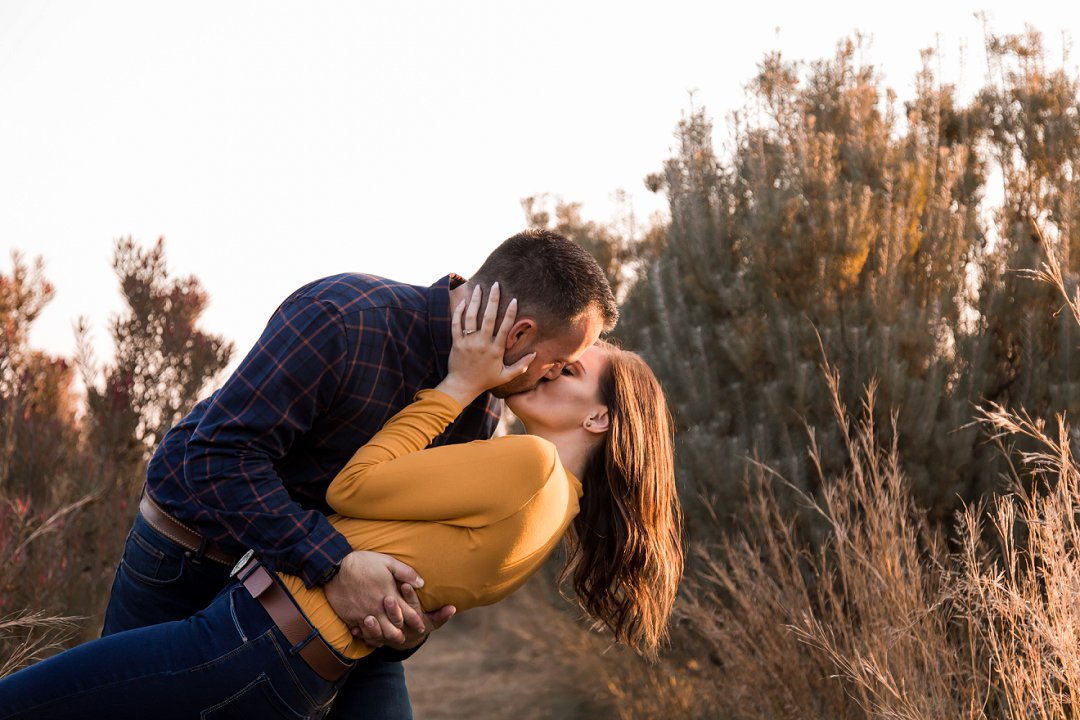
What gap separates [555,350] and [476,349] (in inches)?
9.9

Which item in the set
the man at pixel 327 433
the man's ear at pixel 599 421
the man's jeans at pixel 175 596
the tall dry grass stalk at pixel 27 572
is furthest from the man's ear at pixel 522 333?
the tall dry grass stalk at pixel 27 572

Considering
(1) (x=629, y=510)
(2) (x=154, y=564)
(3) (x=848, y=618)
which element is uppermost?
(2) (x=154, y=564)

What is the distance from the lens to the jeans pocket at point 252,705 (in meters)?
2.38

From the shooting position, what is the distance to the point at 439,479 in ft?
8.27

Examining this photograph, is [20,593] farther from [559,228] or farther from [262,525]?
[559,228]

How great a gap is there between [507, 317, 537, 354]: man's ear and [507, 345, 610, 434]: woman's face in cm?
30

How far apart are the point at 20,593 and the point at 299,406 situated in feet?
9.25

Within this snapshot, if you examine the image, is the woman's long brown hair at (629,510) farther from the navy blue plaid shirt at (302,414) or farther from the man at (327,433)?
the navy blue plaid shirt at (302,414)

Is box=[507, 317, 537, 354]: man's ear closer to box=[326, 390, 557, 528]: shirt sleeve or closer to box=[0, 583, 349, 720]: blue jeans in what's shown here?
box=[326, 390, 557, 528]: shirt sleeve

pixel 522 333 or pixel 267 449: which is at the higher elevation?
pixel 522 333

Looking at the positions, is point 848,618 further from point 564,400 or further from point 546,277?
point 546,277

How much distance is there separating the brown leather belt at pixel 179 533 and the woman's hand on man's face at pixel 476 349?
737 millimetres

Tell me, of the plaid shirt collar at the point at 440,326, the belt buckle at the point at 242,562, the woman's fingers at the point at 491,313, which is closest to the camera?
the belt buckle at the point at 242,562

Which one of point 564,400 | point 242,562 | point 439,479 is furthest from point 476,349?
point 242,562
